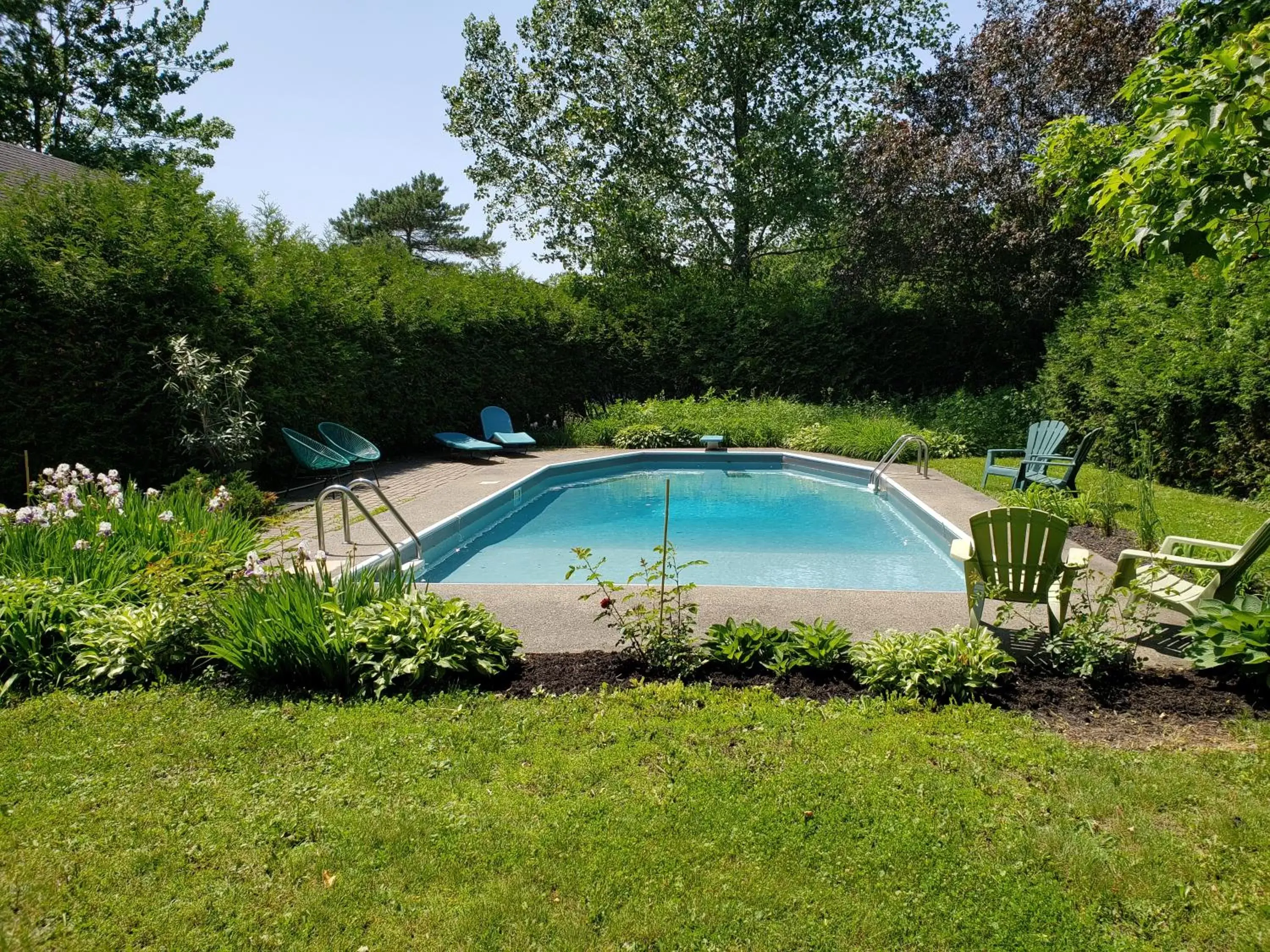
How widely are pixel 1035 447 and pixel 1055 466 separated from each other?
660mm

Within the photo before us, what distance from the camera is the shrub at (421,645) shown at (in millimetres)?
3961

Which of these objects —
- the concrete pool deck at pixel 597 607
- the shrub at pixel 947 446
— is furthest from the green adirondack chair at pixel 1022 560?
the shrub at pixel 947 446

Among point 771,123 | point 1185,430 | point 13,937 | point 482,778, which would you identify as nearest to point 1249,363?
point 1185,430

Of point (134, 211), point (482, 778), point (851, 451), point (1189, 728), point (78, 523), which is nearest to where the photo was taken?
point (482, 778)

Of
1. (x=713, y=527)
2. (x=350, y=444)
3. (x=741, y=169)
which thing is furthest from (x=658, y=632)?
(x=741, y=169)

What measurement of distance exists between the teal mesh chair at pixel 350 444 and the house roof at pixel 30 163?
6233mm

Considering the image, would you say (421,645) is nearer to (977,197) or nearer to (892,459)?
(892,459)

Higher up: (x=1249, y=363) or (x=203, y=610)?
(x=1249, y=363)

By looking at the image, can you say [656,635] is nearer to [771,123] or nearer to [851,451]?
[851,451]

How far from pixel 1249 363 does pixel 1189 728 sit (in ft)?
19.6

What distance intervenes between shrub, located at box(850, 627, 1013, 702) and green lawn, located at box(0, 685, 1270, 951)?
0.20m

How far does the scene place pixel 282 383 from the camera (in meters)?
10.1

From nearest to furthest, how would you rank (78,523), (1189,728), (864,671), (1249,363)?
(1189,728) → (864,671) → (78,523) → (1249,363)

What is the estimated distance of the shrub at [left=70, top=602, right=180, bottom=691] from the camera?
3992 mm
